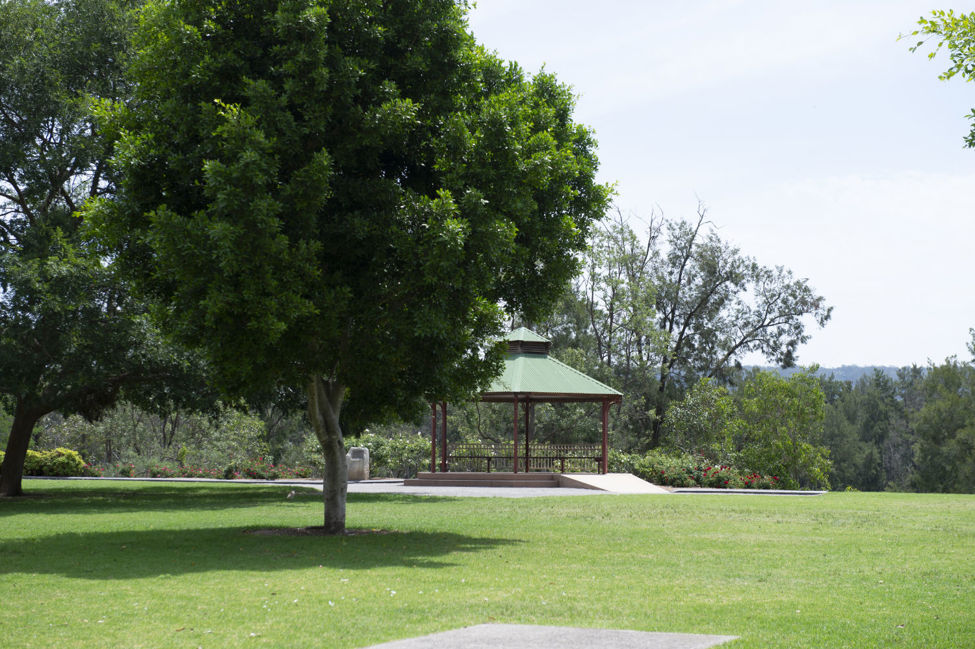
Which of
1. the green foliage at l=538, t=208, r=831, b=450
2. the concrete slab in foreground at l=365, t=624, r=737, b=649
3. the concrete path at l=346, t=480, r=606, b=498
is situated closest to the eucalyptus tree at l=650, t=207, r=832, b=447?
the green foliage at l=538, t=208, r=831, b=450

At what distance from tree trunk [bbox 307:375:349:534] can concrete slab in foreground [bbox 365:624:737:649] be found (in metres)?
8.85

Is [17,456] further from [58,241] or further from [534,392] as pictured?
[534,392]

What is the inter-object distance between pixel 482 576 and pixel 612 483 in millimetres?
19955

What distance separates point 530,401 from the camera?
34.1 meters

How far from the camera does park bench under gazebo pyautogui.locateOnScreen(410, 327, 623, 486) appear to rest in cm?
3155

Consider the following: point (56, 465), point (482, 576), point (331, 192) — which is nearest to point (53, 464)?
point (56, 465)

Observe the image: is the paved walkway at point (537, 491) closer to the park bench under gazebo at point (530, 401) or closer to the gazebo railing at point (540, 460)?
the park bench under gazebo at point (530, 401)

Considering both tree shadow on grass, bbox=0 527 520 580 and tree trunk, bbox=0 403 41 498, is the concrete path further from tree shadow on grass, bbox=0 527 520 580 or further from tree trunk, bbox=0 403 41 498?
tree shadow on grass, bbox=0 527 520 580

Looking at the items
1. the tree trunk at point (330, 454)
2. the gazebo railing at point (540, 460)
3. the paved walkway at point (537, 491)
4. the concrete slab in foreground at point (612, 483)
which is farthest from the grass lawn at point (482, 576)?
the gazebo railing at point (540, 460)

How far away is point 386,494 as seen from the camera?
2692cm

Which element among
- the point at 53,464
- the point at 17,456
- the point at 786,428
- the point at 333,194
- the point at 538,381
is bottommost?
the point at 53,464

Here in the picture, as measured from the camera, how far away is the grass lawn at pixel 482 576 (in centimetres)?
730

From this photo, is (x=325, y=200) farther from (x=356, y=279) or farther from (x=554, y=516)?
(x=554, y=516)

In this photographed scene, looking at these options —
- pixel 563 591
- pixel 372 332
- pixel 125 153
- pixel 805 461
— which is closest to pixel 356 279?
pixel 372 332
